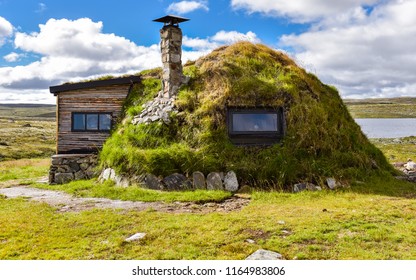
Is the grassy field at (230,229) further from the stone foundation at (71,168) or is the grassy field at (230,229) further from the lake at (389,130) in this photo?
the lake at (389,130)

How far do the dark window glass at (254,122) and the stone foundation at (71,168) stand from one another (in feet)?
22.8

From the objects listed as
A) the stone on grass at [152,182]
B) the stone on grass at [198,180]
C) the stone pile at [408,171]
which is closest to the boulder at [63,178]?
the stone on grass at [152,182]

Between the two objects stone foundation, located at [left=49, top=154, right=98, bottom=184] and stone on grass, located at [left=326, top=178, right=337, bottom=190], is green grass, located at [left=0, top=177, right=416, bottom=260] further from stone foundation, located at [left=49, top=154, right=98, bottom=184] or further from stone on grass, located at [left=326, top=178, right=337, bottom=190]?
stone foundation, located at [left=49, top=154, right=98, bottom=184]

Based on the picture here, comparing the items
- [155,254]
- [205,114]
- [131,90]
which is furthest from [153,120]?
[155,254]

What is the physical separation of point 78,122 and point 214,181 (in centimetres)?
831

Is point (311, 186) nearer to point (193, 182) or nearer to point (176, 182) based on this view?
point (193, 182)

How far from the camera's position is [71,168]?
16641mm

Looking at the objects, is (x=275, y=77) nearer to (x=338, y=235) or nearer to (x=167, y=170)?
(x=167, y=170)

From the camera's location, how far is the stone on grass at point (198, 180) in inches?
515

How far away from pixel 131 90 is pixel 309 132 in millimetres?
9022

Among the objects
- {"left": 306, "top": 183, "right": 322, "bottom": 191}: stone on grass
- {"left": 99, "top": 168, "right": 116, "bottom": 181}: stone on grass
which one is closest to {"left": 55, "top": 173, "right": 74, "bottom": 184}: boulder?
{"left": 99, "top": 168, "right": 116, "bottom": 181}: stone on grass

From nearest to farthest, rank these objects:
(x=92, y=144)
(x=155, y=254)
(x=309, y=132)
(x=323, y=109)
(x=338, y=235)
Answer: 1. (x=155, y=254)
2. (x=338, y=235)
3. (x=309, y=132)
4. (x=323, y=109)
5. (x=92, y=144)

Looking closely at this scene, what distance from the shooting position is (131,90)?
1817cm

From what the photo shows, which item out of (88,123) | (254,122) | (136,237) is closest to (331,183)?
(254,122)
